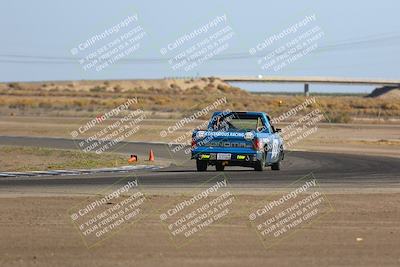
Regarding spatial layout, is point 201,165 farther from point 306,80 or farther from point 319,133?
point 306,80

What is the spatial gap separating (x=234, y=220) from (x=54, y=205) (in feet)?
10.7

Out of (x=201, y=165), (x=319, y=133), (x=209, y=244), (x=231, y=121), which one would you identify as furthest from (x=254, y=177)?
(x=319, y=133)

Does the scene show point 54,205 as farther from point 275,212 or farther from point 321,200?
point 321,200

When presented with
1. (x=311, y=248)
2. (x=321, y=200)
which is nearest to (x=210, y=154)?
(x=321, y=200)

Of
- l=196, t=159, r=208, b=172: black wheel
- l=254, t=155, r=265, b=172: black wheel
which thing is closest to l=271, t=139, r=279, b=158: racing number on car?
l=254, t=155, r=265, b=172: black wheel

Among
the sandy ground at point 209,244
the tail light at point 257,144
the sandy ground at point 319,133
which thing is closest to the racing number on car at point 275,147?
the tail light at point 257,144

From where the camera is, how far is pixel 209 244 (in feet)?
37.8

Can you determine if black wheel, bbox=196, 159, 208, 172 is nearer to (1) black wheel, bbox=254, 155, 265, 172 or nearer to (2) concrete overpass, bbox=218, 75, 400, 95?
(1) black wheel, bbox=254, 155, 265, 172

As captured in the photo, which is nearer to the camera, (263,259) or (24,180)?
(263,259)

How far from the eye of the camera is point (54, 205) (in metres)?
15.5

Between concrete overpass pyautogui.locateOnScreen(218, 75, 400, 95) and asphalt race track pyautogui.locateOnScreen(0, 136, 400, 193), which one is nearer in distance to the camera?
asphalt race track pyautogui.locateOnScreen(0, 136, 400, 193)

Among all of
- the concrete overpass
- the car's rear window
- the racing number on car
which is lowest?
the concrete overpass

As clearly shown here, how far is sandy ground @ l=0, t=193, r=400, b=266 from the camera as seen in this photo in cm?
1038

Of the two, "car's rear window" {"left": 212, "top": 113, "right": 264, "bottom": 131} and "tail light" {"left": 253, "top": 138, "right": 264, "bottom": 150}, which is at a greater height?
"car's rear window" {"left": 212, "top": 113, "right": 264, "bottom": 131}
